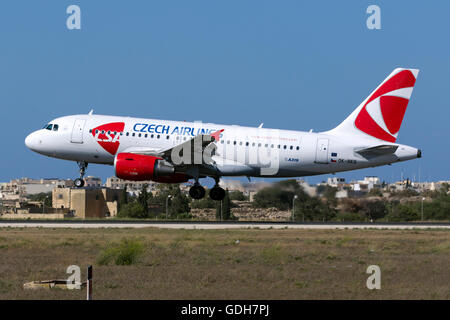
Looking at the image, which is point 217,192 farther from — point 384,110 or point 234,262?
point 234,262

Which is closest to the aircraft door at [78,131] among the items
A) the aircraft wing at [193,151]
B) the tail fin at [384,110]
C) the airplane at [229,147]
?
the airplane at [229,147]

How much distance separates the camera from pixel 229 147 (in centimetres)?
4666

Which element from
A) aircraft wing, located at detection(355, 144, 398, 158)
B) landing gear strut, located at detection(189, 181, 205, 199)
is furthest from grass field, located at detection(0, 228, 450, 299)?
landing gear strut, located at detection(189, 181, 205, 199)

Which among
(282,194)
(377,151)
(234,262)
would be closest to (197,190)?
(282,194)

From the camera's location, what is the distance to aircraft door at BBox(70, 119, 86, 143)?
47.2m

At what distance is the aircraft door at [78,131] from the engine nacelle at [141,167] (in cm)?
303

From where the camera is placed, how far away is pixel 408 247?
35.4 m

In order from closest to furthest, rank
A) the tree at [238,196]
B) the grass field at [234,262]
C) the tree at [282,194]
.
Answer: the grass field at [234,262] < the tree at [282,194] < the tree at [238,196]

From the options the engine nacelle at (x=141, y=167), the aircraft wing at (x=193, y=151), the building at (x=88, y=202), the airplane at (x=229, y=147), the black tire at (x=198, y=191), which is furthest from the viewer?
the building at (x=88, y=202)

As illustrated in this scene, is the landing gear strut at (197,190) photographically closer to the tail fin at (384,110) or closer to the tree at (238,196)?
the tree at (238,196)

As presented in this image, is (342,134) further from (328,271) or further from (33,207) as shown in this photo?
(33,207)

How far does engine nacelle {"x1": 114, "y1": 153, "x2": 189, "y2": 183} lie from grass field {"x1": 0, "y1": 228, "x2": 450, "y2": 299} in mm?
4418

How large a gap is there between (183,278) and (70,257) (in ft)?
25.4

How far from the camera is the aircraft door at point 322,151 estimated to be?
1843 inches
